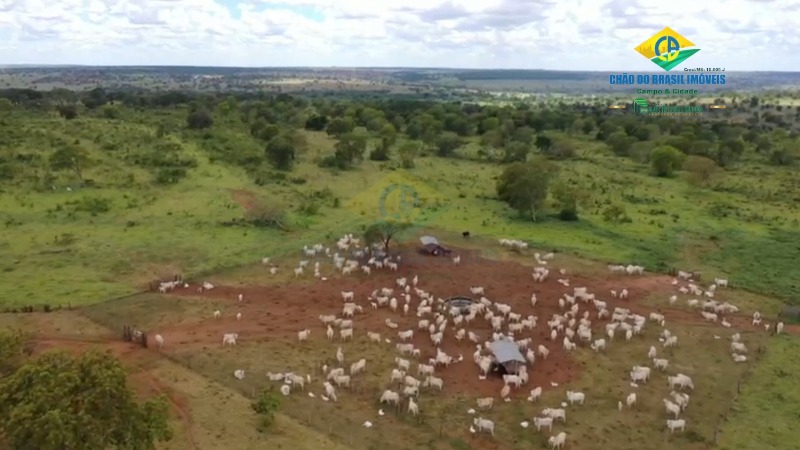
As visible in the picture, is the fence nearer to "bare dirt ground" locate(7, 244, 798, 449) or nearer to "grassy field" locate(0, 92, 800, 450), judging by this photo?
"grassy field" locate(0, 92, 800, 450)

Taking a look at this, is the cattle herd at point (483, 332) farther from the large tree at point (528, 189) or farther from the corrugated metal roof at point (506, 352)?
the large tree at point (528, 189)

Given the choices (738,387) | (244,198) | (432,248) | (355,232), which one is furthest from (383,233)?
(738,387)

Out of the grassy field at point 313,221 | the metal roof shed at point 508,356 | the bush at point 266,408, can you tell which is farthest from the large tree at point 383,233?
the bush at point 266,408

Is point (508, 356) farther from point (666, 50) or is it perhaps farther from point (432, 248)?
point (666, 50)

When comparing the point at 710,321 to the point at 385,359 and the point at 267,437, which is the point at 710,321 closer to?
the point at 385,359

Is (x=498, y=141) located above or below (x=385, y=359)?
above

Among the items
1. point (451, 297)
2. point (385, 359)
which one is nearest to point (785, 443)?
point (385, 359)
